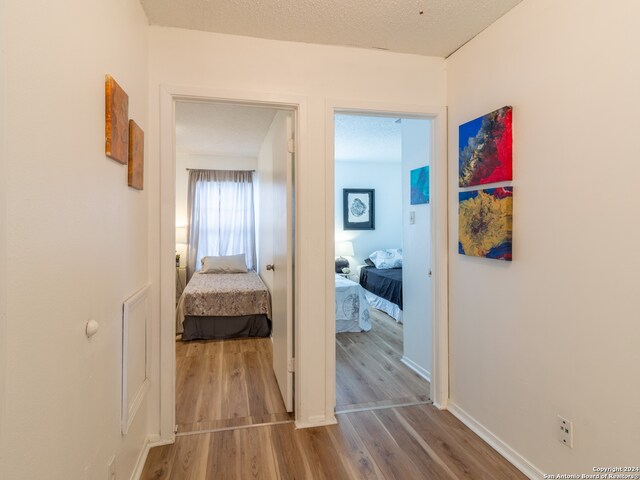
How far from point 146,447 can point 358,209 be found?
5020 millimetres

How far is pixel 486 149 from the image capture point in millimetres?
1969

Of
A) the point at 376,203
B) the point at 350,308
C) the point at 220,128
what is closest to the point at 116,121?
the point at 220,128

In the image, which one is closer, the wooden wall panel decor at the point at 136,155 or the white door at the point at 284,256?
the wooden wall panel decor at the point at 136,155

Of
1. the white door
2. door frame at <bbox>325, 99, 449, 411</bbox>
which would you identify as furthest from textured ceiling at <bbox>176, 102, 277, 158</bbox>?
door frame at <bbox>325, 99, 449, 411</bbox>

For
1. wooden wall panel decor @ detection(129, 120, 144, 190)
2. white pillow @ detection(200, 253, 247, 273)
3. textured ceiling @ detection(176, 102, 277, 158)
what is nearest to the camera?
wooden wall panel decor @ detection(129, 120, 144, 190)


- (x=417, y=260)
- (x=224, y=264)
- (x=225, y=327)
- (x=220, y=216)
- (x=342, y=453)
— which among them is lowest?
(x=342, y=453)

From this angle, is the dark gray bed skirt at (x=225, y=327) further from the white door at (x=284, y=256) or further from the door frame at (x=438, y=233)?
the door frame at (x=438, y=233)

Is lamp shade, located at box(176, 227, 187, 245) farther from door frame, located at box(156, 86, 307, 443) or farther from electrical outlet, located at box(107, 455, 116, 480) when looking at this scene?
electrical outlet, located at box(107, 455, 116, 480)

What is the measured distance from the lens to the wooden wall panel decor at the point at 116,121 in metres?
1.28

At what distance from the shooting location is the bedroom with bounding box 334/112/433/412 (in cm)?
281

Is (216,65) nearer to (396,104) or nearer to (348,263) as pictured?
(396,104)

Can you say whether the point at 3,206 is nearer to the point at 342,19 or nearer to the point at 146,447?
the point at 146,447

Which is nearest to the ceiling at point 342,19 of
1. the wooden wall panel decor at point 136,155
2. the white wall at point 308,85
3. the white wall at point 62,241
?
the white wall at point 308,85

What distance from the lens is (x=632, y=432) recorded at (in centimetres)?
130
